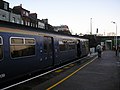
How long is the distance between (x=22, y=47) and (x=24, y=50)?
275mm

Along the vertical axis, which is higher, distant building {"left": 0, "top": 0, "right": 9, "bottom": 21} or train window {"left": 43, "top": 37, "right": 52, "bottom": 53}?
distant building {"left": 0, "top": 0, "right": 9, "bottom": 21}

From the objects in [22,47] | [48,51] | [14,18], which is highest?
[14,18]

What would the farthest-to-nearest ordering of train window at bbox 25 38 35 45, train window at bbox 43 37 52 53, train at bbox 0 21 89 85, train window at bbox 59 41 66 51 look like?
train window at bbox 59 41 66 51
train window at bbox 43 37 52 53
train window at bbox 25 38 35 45
train at bbox 0 21 89 85

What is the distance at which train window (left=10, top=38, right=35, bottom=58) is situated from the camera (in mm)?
10102

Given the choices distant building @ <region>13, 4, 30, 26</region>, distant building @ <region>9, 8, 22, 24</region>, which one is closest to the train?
distant building @ <region>9, 8, 22, 24</region>

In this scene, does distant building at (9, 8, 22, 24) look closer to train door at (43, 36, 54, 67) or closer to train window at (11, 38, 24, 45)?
train door at (43, 36, 54, 67)

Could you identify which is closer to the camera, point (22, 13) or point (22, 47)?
point (22, 47)

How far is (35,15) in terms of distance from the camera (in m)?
65.8

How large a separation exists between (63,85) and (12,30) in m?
3.64

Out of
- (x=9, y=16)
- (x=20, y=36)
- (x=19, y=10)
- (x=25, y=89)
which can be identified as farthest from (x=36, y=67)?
(x=19, y=10)

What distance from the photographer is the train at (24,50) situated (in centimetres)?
937

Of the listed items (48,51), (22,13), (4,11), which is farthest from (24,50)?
(22,13)

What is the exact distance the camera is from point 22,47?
1106cm

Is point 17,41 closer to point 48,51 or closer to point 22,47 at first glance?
point 22,47
